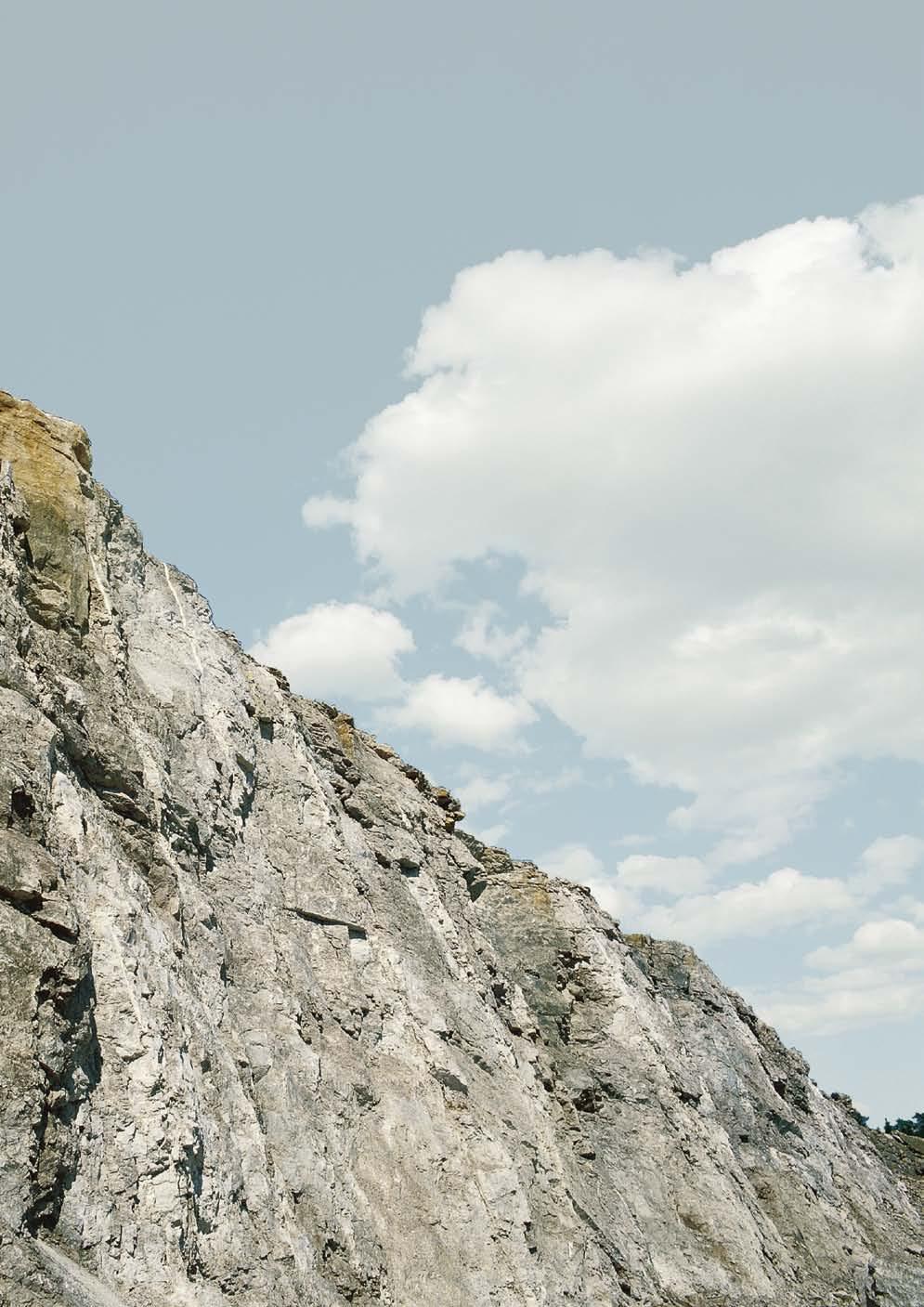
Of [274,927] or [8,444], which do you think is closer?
[274,927]

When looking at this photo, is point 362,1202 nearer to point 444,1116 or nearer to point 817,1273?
point 444,1116

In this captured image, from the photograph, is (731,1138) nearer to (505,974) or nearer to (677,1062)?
(677,1062)

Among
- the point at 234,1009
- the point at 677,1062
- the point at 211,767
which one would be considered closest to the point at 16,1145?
the point at 234,1009

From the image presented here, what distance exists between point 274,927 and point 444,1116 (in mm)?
3799

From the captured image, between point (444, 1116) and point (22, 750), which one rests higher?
point (22, 750)

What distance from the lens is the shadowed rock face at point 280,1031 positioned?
11008 millimetres

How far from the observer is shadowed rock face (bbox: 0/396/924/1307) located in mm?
11008

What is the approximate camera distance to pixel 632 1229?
22.0 metres

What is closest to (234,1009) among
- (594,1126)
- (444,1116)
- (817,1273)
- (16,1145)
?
(444,1116)

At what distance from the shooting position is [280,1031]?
624 inches

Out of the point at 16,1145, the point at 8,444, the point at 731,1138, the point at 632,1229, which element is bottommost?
the point at 16,1145

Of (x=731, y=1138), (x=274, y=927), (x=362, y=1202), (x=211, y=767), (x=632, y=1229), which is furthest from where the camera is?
(x=731, y=1138)

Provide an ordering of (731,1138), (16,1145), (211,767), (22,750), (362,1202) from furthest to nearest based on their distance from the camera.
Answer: (731,1138) < (211,767) < (362,1202) < (22,750) < (16,1145)

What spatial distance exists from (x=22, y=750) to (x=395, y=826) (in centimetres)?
1271
